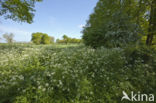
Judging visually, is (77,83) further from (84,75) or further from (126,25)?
(126,25)

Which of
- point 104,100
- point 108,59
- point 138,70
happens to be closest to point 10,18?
point 108,59

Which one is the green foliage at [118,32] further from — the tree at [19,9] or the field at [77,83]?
the tree at [19,9]

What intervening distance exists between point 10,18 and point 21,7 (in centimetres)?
191

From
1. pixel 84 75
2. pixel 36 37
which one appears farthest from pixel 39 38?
pixel 84 75

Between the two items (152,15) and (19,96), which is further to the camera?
(152,15)

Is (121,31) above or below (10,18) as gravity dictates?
below

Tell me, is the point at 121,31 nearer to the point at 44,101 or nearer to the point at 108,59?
the point at 108,59

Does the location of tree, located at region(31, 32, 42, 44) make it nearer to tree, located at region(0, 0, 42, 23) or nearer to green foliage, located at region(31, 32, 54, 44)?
green foliage, located at region(31, 32, 54, 44)

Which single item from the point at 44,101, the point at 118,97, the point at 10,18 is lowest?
the point at 118,97

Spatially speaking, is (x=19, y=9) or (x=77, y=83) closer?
(x=77, y=83)

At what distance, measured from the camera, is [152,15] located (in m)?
6.41

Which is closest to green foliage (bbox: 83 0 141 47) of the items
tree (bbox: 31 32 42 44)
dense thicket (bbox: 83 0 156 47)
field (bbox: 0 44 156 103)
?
dense thicket (bbox: 83 0 156 47)

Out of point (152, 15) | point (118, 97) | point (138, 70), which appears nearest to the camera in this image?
point (118, 97)

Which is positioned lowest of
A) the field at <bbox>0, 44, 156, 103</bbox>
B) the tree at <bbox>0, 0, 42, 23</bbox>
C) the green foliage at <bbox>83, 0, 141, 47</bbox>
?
the field at <bbox>0, 44, 156, 103</bbox>
